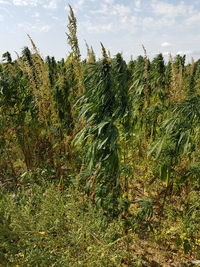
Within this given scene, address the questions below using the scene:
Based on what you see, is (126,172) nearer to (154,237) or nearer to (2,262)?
(154,237)

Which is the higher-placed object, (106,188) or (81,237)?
(106,188)

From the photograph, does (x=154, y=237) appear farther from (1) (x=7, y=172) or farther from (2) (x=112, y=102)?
(1) (x=7, y=172)

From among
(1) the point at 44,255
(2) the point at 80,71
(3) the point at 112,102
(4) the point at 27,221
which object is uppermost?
(2) the point at 80,71

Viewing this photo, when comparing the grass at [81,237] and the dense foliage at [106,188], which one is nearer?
the grass at [81,237]

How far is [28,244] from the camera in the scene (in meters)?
1.95

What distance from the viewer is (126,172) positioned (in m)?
2.69

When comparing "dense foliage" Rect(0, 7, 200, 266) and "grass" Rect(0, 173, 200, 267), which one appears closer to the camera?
"grass" Rect(0, 173, 200, 267)

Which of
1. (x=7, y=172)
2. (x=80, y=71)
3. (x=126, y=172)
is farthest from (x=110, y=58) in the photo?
(x=7, y=172)

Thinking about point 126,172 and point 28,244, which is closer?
point 28,244

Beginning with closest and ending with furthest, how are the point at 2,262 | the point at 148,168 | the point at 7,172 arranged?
the point at 2,262 < the point at 148,168 < the point at 7,172

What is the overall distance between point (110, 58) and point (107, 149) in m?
0.92

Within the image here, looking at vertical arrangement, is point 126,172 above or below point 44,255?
above

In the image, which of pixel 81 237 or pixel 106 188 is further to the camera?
pixel 106 188

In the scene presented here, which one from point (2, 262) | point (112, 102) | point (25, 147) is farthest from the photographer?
point (25, 147)
